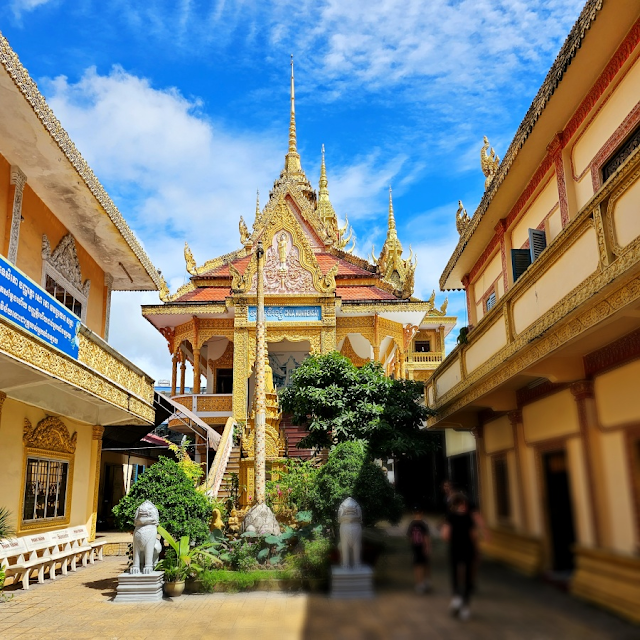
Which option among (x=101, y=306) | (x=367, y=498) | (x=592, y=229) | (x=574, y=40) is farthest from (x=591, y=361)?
(x=101, y=306)

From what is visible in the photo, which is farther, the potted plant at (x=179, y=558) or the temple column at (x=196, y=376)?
the temple column at (x=196, y=376)

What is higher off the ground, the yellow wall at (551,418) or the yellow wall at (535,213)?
the yellow wall at (535,213)

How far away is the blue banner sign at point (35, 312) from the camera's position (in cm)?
750

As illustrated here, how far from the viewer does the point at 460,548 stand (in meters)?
1.67

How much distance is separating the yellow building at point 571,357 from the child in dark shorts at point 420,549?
0.18m

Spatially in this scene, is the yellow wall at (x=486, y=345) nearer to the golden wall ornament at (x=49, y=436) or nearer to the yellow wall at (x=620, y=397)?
the yellow wall at (x=620, y=397)

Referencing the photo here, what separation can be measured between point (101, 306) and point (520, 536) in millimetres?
14871

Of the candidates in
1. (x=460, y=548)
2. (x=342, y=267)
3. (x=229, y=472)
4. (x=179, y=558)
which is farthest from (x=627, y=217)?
(x=342, y=267)

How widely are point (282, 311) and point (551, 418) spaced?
19.9 m

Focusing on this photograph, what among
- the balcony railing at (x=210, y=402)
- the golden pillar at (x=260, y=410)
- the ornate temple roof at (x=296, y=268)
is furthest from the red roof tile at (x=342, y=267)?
the golden pillar at (x=260, y=410)

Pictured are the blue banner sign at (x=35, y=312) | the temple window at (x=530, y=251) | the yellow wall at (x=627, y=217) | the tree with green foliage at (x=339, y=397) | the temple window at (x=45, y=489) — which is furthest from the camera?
the temple window at (x=45, y=489)

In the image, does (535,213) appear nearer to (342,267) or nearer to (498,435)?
(498,435)

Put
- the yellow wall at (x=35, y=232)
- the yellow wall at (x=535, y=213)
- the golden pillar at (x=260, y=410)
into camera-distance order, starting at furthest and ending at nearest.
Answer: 1. the yellow wall at (x=35, y=232)
2. the golden pillar at (x=260, y=410)
3. the yellow wall at (x=535, y=213)

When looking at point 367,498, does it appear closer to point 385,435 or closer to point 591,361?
point 591,361
